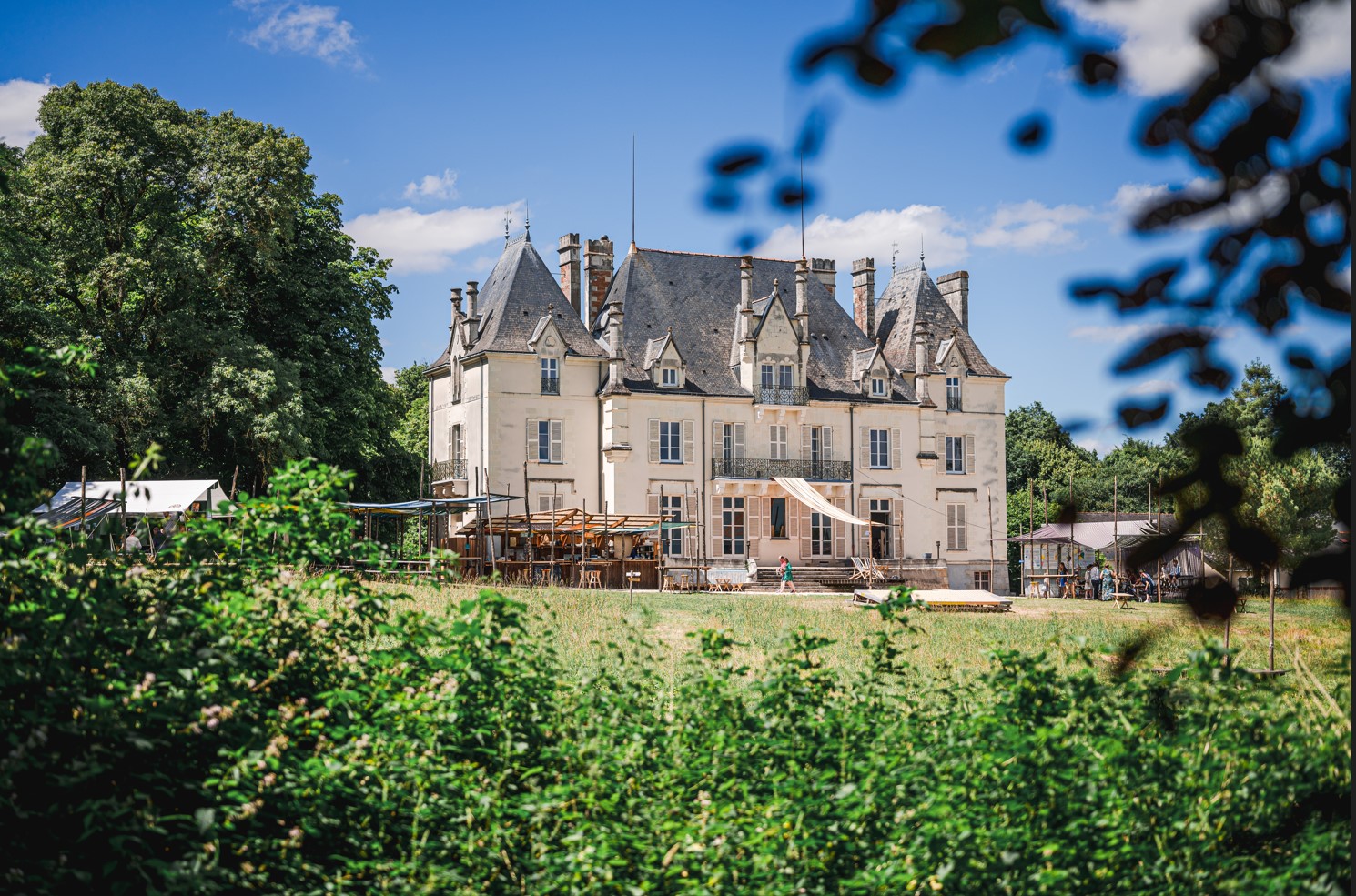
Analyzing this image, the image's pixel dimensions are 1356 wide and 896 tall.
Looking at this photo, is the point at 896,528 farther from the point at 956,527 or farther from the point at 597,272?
the point at 597,272

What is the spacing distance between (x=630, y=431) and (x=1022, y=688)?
38.1m

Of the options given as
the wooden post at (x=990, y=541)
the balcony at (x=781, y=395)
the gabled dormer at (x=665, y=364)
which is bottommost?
the wooden post at (x=990, y=541)

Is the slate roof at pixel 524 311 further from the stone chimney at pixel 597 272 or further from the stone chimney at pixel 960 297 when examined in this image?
the stone chimney at pixel 960 297

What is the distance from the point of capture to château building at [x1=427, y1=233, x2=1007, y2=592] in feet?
145

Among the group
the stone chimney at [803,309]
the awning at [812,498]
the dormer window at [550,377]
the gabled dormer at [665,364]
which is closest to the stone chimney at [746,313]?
the stone chimney at [803,309]

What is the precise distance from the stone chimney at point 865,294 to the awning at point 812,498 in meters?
8.62

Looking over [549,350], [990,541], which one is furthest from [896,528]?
[549,350]

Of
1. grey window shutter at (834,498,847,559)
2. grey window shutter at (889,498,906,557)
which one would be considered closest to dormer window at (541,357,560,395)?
grey window shutter at (834,498,847,559)

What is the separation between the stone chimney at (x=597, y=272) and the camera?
47875 mm

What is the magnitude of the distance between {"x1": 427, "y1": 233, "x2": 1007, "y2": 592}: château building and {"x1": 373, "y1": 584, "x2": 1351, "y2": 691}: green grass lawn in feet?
34.1

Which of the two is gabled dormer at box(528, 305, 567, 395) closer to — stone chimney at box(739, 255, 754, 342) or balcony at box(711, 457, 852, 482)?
balcony at box(711, 457, 852, 482)

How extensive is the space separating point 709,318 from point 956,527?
12190mm

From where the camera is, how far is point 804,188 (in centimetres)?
310

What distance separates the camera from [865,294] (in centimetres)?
5322
